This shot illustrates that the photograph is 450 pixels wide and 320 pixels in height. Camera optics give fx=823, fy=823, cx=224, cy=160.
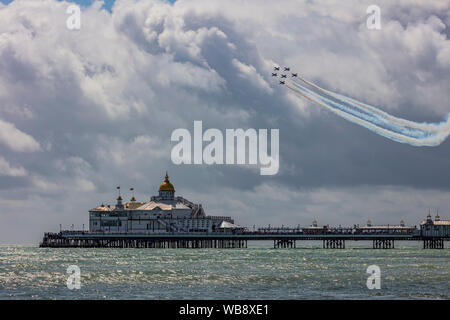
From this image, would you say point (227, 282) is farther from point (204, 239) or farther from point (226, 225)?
point (226, 225)

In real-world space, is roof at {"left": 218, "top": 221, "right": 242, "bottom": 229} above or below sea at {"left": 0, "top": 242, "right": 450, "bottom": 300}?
above

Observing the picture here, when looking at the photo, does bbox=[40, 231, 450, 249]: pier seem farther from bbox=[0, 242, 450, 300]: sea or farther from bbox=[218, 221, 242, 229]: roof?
bbox=[0, 242, 450, 300]: sea

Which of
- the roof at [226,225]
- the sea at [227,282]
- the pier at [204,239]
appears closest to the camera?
the sea at [227,282]

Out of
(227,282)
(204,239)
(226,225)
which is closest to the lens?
(227,282)

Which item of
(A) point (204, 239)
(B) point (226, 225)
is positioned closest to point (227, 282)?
(A) point (204, 239)

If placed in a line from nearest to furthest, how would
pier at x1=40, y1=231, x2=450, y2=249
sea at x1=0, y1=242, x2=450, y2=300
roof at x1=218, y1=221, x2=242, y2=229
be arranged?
1. sea at x1=0, y1=242, x2=450, y2=300
2. pier at x1=40, y1=231, x2=450, y2=249
3. roof at x1=218, y1=221, x2=242, y2=229

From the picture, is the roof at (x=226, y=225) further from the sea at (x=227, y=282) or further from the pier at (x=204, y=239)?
the sea at (x=227, y=282)

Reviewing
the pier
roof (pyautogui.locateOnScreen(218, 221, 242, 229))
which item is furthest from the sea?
roof (pyautogui.locateOnScreen(218, 221, 242, 229))

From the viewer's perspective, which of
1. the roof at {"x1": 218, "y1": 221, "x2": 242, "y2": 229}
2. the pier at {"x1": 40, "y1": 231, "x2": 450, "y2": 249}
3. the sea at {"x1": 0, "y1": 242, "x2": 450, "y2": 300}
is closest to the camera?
the sea at {"x1": 0, "y1": 242, "x2": 450, "y2": 300}

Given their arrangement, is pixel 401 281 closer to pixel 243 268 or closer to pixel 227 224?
pixel 243 268

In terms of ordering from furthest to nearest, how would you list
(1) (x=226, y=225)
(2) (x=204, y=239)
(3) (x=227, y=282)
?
(1) (x=226, y=225) < (2) (x=204, y=239) < (3) (x=227, y=282)

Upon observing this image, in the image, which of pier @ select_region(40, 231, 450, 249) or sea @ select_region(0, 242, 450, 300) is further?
pier @ select_region(40, 231, 450, 249)

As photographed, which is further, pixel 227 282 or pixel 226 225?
pixel 226 225

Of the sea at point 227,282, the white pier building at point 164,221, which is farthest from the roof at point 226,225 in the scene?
the sea at point 227,282
